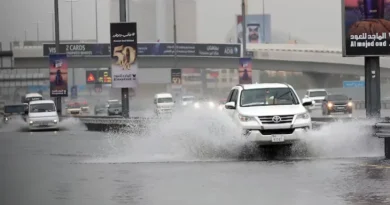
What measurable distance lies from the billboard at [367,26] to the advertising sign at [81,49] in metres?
62.8

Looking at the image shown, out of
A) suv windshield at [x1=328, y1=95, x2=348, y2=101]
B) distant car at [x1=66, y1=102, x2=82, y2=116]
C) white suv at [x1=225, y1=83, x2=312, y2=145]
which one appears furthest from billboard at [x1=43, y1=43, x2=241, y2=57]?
white suv at [x1=225, y1=83, x2=312, y2=145]

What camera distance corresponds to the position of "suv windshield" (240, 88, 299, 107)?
1961cm

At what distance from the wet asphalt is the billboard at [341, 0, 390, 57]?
6.55 m

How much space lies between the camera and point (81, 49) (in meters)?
86.6

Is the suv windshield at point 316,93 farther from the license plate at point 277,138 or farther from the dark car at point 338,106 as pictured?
the license plate at point 277,138

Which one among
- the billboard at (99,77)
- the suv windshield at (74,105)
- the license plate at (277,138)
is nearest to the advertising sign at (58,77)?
the suv windshield at (74,105)

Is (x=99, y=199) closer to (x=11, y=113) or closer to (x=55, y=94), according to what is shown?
(x=55, y=94)

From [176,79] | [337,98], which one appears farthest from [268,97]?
[176,79]

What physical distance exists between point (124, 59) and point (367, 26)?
14.6 metres

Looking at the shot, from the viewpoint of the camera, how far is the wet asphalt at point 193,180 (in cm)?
1181

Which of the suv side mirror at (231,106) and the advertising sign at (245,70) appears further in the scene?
the advertising sign at (245,70)

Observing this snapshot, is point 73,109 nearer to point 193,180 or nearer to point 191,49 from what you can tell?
point 191,49

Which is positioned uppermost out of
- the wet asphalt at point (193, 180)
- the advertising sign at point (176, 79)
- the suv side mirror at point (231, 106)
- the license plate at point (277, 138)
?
the advertising sign at point (176, 79)

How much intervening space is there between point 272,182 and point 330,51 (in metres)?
77.6
